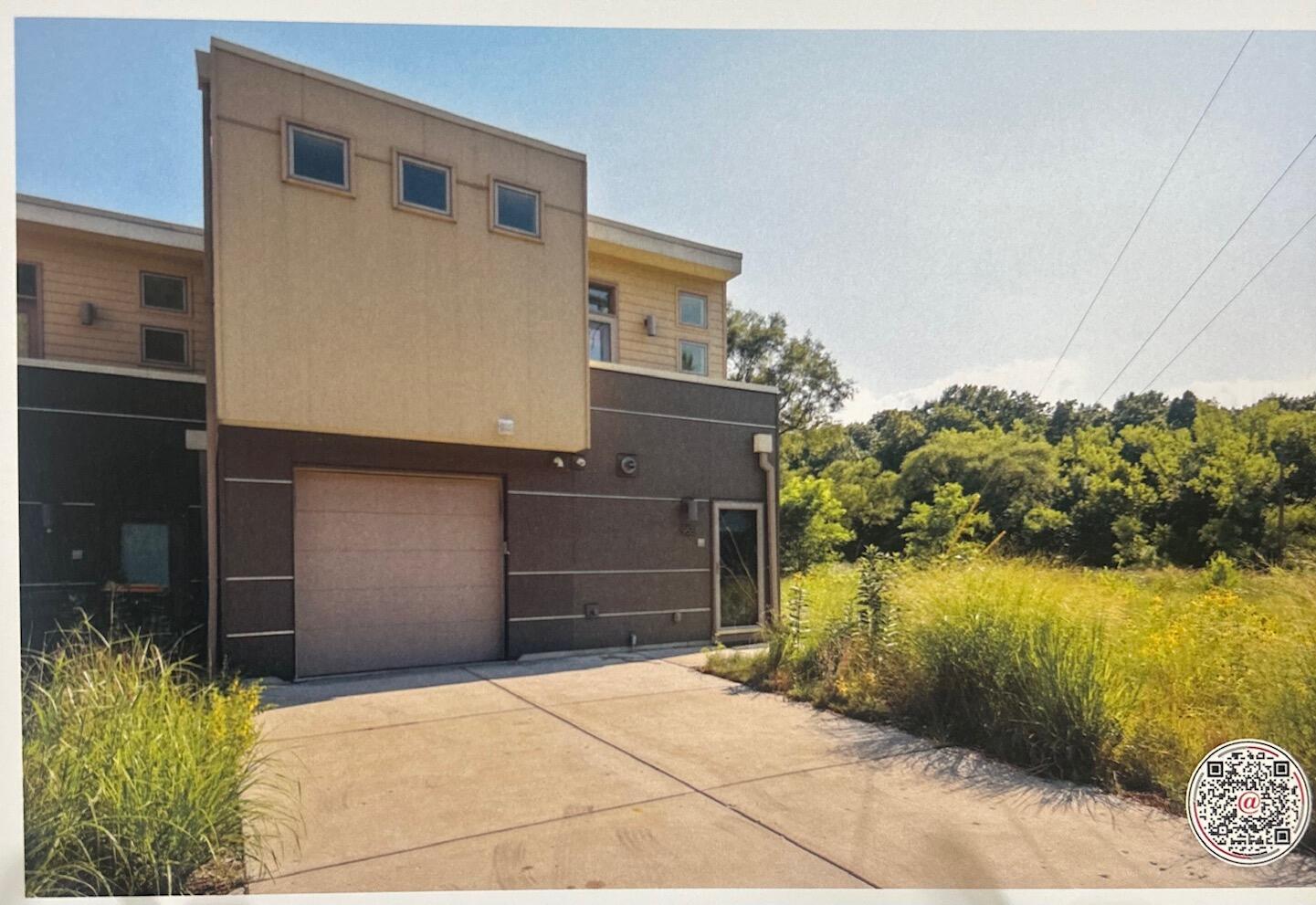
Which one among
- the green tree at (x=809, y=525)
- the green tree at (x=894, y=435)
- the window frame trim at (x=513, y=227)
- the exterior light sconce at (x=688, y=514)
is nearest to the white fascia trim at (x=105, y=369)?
the window frame trim at (x=513, y=227)

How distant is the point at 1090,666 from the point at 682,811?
2.40m

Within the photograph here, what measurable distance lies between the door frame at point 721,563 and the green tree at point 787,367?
1.78 meters

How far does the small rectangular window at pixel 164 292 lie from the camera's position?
8859 millimetres

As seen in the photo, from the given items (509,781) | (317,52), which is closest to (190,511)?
(317,52)

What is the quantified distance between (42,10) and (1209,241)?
705cm

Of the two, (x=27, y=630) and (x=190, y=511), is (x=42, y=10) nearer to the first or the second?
(x=27, y=630)

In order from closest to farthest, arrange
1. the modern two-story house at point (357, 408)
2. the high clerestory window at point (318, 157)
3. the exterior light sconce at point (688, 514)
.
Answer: the modern two-story house at point (357, 408), the high clerestory window at point (318, 157), the exterior light sconce at point (688, 514)

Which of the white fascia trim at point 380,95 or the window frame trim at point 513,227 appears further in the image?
the window frame trim at point 513,227

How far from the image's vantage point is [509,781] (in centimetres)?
439

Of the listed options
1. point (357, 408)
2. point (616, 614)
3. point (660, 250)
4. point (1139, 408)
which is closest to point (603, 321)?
point (660, 250)

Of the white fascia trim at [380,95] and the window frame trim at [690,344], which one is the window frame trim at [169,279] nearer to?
the white fascia trim at [380,95]

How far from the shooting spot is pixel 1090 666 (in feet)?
15.1

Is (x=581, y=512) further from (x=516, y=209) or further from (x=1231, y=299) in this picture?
(x=1231, y=299)

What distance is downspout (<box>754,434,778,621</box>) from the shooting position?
9906 millimetres
